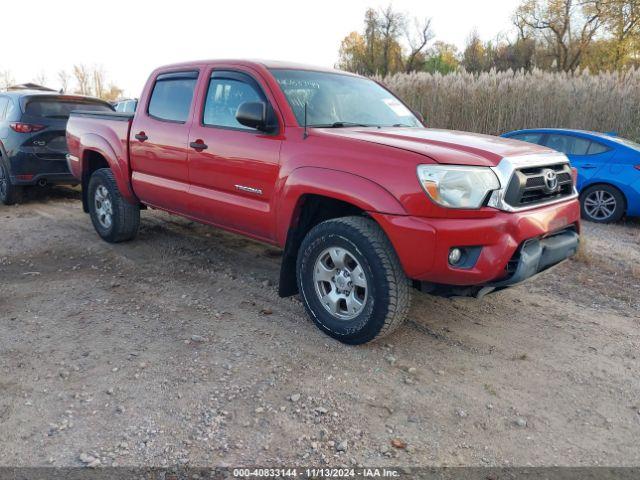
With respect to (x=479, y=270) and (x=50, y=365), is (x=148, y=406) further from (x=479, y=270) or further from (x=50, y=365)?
(x=479, y=270)

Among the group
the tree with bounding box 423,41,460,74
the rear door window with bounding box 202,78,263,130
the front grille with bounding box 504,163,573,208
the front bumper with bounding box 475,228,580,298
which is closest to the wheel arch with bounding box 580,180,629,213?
the front grille with bounding box 504,163,573,208

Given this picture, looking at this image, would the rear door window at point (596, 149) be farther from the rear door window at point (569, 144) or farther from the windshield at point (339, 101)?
the windshield at point (339, 101)

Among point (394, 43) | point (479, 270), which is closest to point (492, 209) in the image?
point (479, 270)

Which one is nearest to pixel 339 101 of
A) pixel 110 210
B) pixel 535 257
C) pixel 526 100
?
pixel 535 257

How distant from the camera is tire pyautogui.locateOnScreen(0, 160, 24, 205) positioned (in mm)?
7879

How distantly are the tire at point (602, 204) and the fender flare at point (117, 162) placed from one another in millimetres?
6644

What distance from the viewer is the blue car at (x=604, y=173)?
764cm

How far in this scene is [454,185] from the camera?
305cm

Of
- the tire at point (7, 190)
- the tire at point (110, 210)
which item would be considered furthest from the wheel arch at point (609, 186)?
the tire at point (7, 190)

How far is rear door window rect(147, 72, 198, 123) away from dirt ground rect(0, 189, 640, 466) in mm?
1485

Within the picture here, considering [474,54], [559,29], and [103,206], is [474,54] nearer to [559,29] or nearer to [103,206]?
[559,29]

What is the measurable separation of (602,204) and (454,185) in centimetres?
606

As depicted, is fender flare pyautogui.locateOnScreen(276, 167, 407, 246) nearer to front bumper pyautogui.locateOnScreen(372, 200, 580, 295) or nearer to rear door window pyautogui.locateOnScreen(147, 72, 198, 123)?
front bumper pyautogui.locateOnScreen(372, 200, 580, 295)

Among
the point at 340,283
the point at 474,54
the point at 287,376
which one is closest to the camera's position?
the point at 287,376
